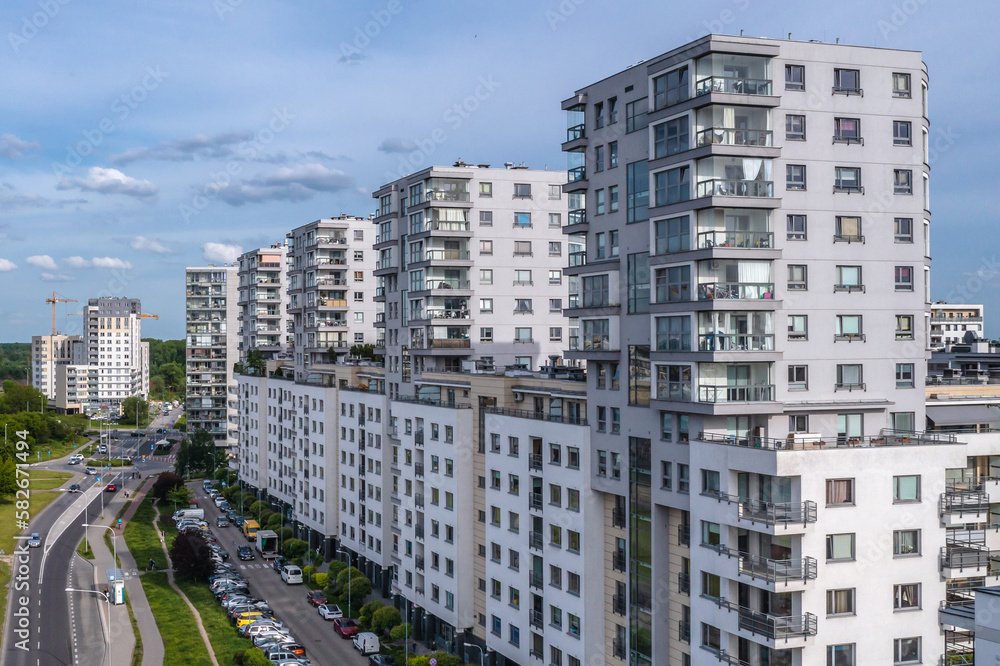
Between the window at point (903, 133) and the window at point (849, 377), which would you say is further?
the window at point (903, 133)

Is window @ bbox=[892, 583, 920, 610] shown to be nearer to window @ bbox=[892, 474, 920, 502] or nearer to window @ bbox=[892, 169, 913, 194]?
A: window @ bbox=[892, 474, 920, 502]

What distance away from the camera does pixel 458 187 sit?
74625 millimetres

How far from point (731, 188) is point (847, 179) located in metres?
6.56

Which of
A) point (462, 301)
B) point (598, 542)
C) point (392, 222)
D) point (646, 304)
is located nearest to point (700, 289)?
point (646, 304)

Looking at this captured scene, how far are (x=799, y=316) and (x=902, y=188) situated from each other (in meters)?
8.74

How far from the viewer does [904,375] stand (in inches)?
1812

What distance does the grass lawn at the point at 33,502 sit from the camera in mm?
106750

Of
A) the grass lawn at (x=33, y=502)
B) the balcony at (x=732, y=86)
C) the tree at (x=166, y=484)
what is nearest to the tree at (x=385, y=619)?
the balcony at (x=732, y=86)

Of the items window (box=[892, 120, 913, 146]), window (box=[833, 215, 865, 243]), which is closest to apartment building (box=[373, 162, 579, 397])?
window (box=[833, 215, 865, 243])

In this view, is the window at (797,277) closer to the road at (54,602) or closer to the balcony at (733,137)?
the balcony at (733,137)

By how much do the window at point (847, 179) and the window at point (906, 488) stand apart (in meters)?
14.4

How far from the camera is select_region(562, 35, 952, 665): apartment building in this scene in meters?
38.9

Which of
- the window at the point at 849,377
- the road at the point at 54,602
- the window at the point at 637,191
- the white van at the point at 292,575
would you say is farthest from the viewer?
the white van at the point at 292,575

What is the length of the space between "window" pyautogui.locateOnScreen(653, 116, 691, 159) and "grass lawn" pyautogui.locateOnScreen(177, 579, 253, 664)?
48738mm
